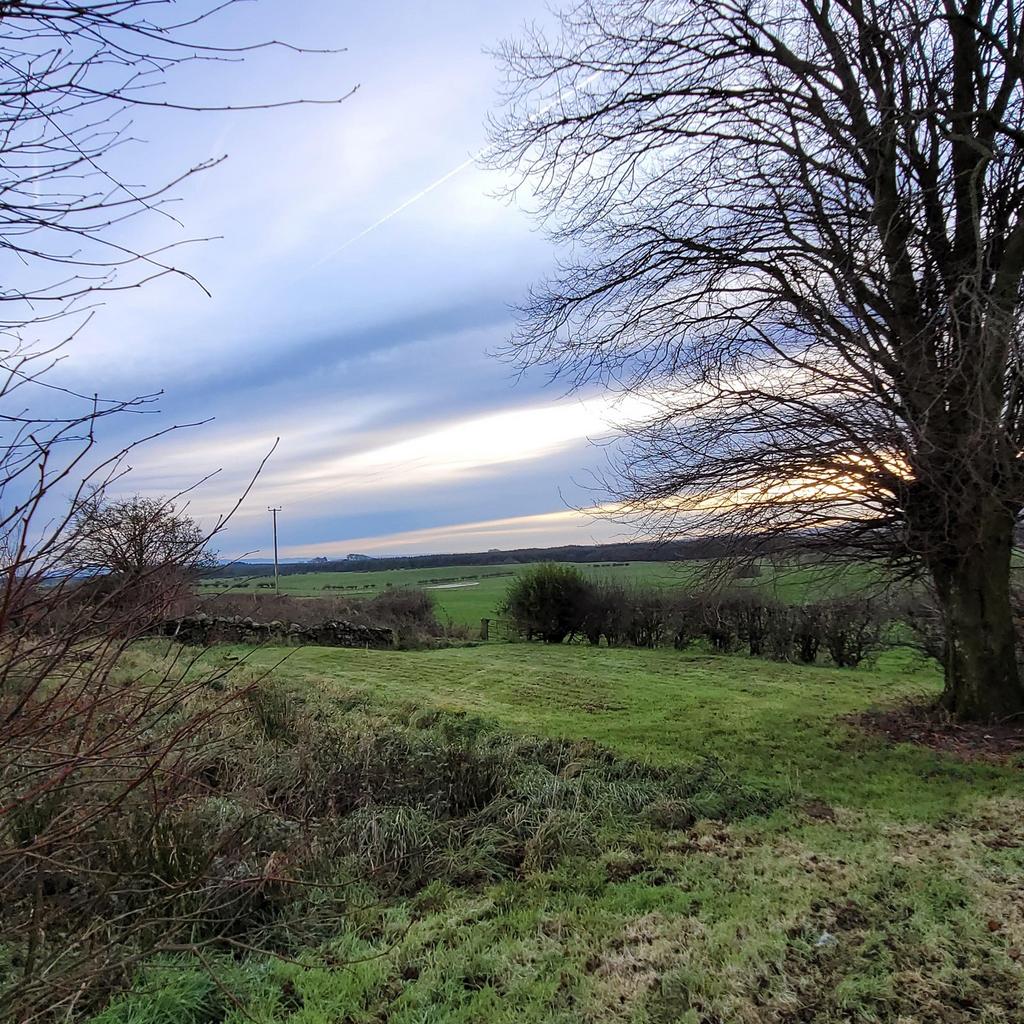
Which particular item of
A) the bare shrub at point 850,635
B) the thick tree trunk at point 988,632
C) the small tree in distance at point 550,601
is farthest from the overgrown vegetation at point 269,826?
the small tree in distance at point 550,601

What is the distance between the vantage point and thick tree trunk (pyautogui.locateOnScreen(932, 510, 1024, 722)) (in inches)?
298

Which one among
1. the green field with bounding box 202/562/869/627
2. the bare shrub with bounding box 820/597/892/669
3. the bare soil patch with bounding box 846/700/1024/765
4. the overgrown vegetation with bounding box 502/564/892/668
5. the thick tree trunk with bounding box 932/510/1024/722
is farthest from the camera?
the overgrown vegetation with bounding box 502/564/892/668

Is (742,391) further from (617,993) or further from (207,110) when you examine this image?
(207,110)

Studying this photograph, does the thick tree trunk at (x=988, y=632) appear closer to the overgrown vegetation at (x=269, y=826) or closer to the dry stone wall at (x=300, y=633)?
the overgrown vegetation at (x=269, y=826)

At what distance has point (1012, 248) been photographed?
6.97 meters

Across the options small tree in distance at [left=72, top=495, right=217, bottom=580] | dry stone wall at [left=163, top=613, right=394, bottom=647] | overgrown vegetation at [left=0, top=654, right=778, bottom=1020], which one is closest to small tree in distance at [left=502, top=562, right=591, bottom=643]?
dry stone wall at [left=163, top=613, right=394, bottom=647]

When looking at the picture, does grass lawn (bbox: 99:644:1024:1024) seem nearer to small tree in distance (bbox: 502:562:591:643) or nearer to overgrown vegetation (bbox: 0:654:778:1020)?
overgrown vegetation (bbox: 0:654:778:1020)

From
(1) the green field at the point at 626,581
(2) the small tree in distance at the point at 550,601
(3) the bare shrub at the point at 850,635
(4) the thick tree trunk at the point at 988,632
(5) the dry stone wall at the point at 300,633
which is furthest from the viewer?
(2) the small tree in distance at the point at 550,601

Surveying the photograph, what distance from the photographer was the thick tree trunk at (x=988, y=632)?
7570mm

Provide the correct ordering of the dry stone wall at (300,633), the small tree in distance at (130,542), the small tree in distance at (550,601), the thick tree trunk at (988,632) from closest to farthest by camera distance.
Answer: the small tree in distance at (130,542) < the thick tree trunk at (988,632) < the dry stone wall at (300,633) < the small tree in distance at (550,601)

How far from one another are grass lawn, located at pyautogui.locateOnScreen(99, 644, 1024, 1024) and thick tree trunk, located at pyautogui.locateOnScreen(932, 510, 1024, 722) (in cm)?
186

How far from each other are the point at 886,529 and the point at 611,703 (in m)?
4.53

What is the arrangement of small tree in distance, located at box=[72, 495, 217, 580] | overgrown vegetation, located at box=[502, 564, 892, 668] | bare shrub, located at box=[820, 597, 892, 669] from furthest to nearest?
overgrown vegetation, located at box=[502, 564, 892, 668], bare shrub, located at box=[820, 597, 892, 669], small tree in distance, located at box=[72, 495, 217, 580]

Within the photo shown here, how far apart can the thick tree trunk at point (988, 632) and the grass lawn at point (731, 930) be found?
186 cm
